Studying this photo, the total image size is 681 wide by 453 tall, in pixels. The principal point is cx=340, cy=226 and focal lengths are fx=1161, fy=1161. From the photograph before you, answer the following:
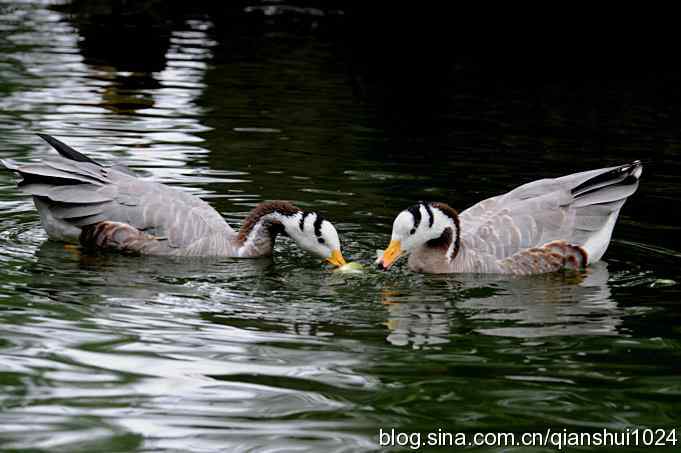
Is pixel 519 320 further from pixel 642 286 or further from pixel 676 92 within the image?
pixel 676 92

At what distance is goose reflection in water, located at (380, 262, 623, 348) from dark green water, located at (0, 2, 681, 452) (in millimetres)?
29

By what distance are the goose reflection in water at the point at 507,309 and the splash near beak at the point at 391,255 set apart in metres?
0.35

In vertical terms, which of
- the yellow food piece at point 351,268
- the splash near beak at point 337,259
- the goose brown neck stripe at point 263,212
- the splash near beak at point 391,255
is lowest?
the yellow food piece at point 351,268

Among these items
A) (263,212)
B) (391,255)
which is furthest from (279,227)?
(391,255)

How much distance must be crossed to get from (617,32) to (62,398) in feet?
78.9

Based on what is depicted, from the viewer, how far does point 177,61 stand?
2169 centimetres

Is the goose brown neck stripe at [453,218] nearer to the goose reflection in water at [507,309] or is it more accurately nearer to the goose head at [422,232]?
the goose head at [422,232]

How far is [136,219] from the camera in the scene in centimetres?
977

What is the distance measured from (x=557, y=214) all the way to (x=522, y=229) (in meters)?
0.40

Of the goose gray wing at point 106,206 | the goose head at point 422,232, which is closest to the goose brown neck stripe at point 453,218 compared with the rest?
the goose head at point 422,232

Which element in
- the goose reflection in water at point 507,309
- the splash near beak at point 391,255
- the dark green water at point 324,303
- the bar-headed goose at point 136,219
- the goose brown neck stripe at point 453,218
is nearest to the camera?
the dark green water at point 324,303

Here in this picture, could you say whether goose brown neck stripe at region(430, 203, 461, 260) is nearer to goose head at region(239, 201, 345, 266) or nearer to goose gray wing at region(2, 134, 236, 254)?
goose head at region(239, 201, 345, 266)

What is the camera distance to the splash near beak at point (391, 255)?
9.10m

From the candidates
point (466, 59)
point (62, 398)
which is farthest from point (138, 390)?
point (466, 59)
